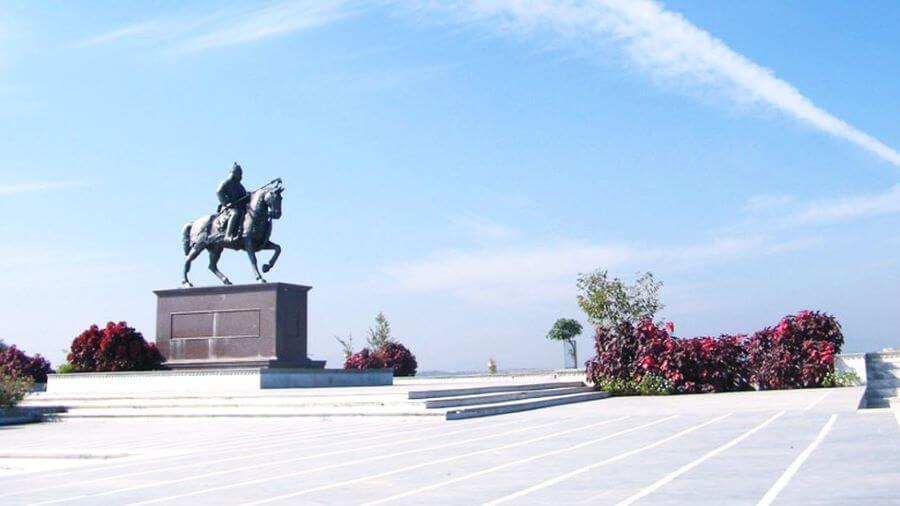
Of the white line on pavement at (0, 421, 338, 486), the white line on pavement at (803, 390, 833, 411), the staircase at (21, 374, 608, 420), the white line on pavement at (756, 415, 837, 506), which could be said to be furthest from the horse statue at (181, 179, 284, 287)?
the white line on pavement at (756, 415, 837, 506)

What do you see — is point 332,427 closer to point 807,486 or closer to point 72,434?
point 72,434

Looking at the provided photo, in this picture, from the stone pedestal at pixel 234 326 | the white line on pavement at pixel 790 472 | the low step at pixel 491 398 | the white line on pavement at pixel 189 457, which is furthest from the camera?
the stone pedestal at pixel 234 326

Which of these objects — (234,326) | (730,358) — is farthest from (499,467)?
(234,326)

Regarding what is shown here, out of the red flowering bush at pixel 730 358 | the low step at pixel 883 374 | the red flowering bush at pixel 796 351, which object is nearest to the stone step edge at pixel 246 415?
the red flowering bush at pixel 730 358

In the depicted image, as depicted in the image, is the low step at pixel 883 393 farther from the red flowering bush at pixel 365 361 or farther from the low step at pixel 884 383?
the red flowering bush at pixel 365 361

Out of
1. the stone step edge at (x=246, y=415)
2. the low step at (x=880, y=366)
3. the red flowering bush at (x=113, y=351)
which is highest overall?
the red flowering bush at (x=113, y=351)

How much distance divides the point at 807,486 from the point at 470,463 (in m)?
3.09

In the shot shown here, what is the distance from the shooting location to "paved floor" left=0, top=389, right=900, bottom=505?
661cm

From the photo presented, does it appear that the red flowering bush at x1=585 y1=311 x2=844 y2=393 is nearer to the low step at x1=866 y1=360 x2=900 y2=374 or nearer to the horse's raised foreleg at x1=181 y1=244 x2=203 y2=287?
the low step at x1=866 y1=360 x2=900 y2=374

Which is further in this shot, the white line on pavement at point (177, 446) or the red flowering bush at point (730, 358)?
the red flowering bush at point (730, 358)

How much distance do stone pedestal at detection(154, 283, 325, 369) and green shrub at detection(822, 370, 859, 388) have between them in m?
12.2

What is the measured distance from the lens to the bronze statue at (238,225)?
79.4 ft

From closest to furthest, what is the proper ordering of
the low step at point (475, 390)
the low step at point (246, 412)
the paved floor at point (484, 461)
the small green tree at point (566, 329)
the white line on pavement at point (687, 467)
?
the white line on pavement at point (687, 467), the paved floor at point (484, 461), the low step at point (246, 412), the low step at point (475, 390), the small green tree at point (566, 329)

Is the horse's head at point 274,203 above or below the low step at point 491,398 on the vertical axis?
above
